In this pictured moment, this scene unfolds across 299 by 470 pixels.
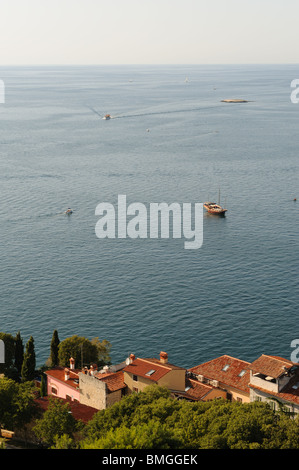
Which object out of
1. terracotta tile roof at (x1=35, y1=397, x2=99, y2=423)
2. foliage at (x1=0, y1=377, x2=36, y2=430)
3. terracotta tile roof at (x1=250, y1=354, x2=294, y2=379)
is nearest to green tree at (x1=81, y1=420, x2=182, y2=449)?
terracotta tile roof at (x1=35, y1=397, x2=99, y2=423)

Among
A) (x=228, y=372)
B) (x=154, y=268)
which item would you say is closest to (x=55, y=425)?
(x=228, y=372)

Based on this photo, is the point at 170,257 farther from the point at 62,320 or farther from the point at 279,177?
the point at 279,177

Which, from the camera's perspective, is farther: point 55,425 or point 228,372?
point 228,372

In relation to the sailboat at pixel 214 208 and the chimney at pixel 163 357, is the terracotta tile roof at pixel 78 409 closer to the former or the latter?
the chimney at pixel 163 357

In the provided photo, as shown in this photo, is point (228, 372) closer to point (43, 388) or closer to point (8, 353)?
point (43, 388)

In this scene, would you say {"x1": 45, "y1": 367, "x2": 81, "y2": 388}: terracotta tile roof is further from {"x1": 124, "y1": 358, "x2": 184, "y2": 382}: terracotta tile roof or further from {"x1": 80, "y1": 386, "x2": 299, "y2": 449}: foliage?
{"x1": 80, "y1": 386, "x2": 299, "y2": 449}: foliage

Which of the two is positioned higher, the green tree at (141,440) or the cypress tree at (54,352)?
the green tree at (141,440)

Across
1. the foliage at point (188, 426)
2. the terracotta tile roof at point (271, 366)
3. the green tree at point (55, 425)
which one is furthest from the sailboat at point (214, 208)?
the green tree at point (55, 425)
